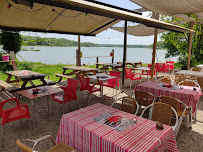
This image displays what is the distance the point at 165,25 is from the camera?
553 centimetres

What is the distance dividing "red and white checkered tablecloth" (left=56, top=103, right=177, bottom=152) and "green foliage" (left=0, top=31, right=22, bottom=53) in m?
7.79

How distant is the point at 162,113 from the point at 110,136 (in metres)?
1.29

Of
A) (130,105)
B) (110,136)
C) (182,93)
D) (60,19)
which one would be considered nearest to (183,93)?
(182,93)

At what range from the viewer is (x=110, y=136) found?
182 cm

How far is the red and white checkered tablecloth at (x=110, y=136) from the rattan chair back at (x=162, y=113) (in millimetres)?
590

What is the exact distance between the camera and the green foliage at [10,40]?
26.8ft

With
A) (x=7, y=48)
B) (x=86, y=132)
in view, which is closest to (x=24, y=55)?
(x=7, y=48)

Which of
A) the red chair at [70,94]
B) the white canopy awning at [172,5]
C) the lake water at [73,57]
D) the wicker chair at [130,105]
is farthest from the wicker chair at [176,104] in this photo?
the lake water at [73,57]

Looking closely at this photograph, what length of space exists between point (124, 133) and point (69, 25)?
6.47 metres

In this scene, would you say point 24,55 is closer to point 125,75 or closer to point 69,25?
point 69,25

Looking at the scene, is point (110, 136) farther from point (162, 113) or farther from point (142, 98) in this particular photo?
point (142, 98)

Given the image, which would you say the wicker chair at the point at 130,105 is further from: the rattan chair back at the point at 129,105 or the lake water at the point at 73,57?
the lake water at the point at 73,57

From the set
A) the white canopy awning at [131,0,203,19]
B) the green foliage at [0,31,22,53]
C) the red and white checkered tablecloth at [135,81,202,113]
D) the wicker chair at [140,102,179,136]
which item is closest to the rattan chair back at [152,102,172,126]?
the wicker chair at [140,102,179,136]

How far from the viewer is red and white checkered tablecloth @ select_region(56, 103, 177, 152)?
1704 millimetres
